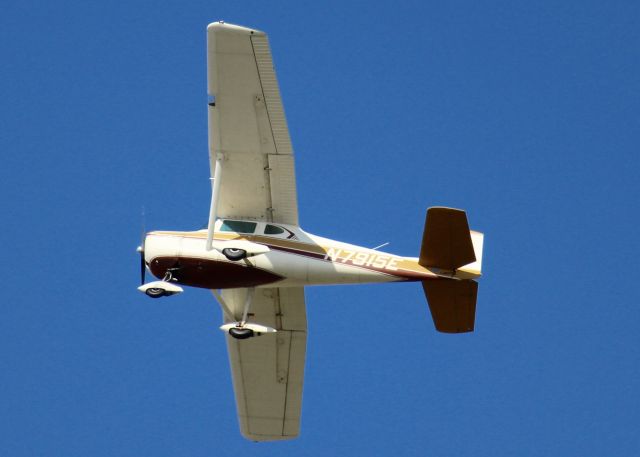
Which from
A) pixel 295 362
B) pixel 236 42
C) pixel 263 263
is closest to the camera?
pixel 236 42

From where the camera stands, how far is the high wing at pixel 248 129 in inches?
922

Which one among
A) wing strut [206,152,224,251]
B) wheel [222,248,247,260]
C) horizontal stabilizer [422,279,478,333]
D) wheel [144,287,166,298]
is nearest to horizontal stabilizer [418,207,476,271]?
horizontal stabilizer [422,279,478,333]

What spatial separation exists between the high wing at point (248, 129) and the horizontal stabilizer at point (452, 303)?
3.24m

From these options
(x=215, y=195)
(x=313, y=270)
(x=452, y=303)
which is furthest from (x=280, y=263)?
(x=452, y=303)

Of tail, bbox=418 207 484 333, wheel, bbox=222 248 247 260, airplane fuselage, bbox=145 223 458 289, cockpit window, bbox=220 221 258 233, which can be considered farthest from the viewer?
cockpit window, bbox=220 221 258 233

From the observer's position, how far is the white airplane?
2370cm

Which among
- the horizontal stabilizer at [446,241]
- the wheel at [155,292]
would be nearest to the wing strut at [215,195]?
the wheel at [155,292]

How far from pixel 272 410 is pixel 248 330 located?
491 centimetres

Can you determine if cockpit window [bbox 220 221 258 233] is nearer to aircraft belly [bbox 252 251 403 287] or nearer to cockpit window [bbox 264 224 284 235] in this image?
cockpit window [bbox 264 224 284 235]

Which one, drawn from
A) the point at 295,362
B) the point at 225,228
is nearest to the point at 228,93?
the point at 225,228

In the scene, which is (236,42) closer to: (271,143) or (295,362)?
(271,143)

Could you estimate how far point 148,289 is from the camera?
24.1 m

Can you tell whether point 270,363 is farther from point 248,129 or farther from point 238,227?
point 248,129

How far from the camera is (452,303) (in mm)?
24984
